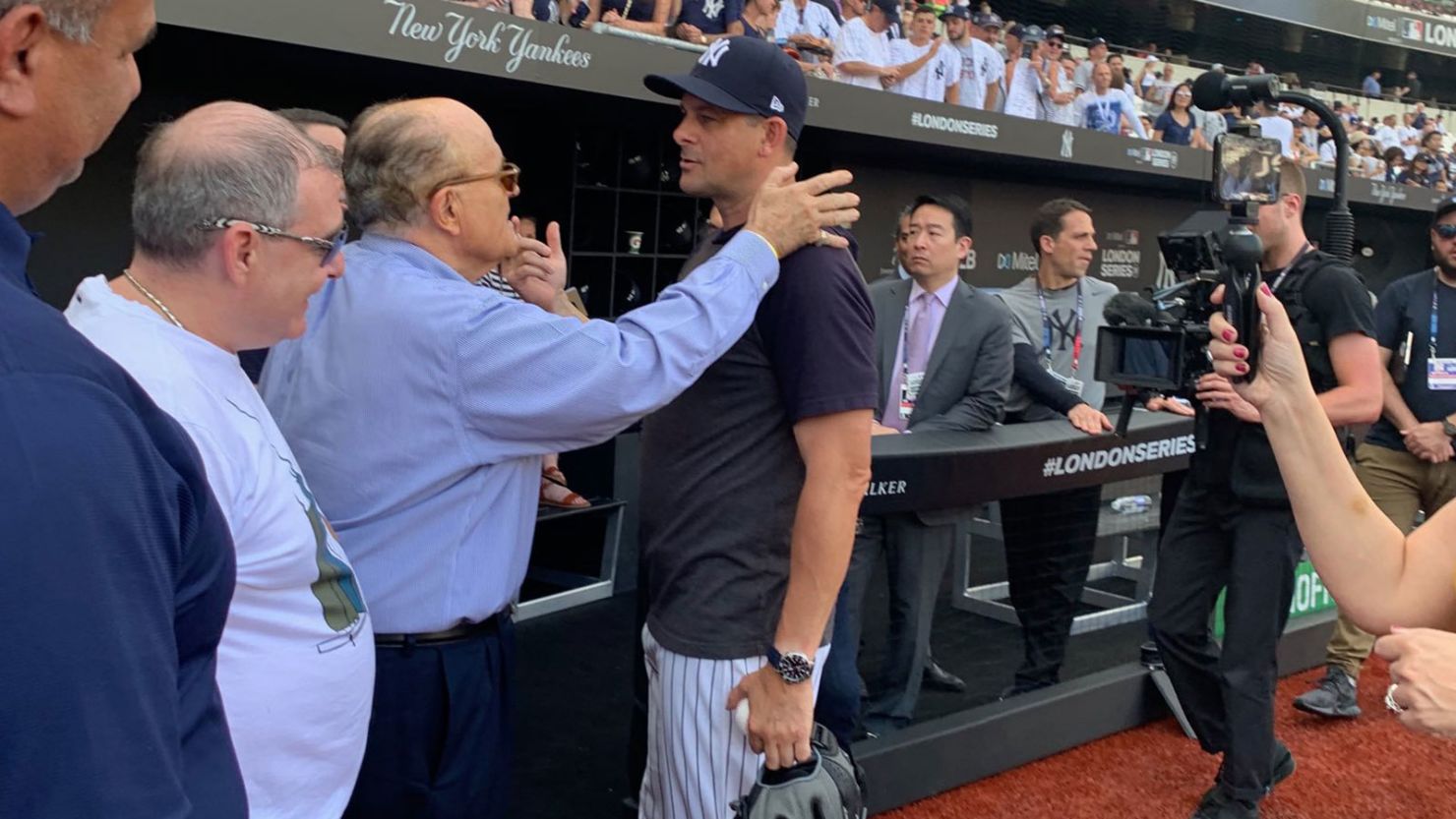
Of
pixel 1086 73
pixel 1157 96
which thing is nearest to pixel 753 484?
pixel 1086 73

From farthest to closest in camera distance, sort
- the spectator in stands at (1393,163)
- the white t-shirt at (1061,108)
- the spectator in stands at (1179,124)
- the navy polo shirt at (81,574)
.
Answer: the spectator in stands at (1393,163) < the spectator in stands at (1179,124) < the white t-shirt at (1061,108) < the navy polo shirt at (81,574)

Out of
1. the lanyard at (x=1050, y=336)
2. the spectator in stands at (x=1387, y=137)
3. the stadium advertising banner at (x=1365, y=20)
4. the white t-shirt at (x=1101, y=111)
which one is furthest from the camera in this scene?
the stadium advertising banner at (x=1365, y=20)

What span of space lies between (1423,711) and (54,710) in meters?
1.69

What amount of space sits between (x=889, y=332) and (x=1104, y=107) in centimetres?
925

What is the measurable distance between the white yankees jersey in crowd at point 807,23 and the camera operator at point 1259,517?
6009 millimetres

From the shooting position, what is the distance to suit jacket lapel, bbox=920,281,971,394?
4316mm

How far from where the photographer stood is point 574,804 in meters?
3.57

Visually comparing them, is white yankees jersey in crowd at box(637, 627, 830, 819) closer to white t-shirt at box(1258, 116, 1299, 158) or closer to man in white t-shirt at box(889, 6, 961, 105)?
man in white t-shirt at box(889, 6, 961, 105)

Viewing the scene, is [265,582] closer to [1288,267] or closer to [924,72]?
[1288,267]

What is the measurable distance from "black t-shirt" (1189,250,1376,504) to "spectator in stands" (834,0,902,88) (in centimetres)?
612

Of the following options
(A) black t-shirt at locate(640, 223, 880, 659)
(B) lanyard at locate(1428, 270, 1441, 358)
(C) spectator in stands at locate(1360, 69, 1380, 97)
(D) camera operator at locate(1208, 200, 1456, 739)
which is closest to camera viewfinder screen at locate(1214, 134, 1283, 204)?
(D) camera operator at locate(1208, 200, 1456, 739)

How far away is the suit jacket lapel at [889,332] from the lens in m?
4.52

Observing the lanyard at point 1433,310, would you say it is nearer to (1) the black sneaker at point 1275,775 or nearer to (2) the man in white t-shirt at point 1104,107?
(1) the black sneaker at point 1275,775

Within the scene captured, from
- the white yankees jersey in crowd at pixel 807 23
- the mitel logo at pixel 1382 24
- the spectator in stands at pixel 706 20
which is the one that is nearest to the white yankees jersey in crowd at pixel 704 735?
the spectator in stands at pixel 706 20
